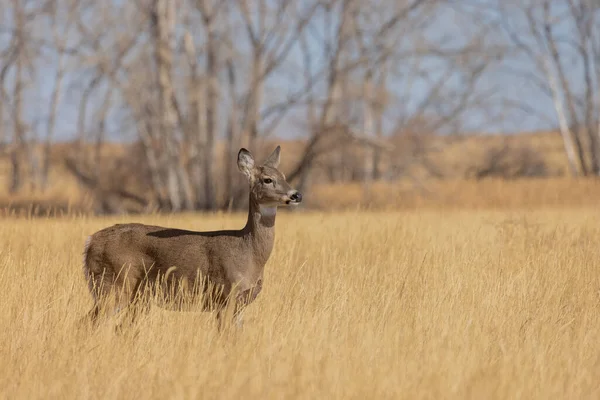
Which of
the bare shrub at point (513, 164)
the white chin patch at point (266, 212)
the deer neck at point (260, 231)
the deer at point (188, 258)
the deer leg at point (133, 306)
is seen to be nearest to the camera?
the deer leg at point (133, 306)

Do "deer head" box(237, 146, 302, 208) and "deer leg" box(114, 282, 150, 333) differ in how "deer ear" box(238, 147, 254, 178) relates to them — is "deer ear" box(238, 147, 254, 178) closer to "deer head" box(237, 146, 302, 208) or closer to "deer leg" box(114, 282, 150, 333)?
"deer head" box(237, 146, 302, 208)

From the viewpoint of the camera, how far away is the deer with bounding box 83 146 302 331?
5559 millimetres

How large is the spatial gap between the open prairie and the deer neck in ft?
1.30

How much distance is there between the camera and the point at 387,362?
4477 mm

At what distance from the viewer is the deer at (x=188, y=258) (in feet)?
18.2

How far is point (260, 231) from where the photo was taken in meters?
5.78

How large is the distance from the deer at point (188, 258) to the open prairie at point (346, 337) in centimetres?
22

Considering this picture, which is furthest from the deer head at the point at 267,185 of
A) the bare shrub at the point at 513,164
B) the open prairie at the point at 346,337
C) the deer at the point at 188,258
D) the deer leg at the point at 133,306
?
the bare shrub at the point at 513,164

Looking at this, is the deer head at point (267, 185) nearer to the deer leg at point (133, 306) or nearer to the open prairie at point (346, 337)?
the open prairie at point (346, 337)

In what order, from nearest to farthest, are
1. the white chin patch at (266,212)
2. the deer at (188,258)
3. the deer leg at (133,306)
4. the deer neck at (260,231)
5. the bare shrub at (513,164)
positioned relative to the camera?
the deer leg at (133,306) < the deer at (188,258) < the deer neck at (260,231) < the white chin patch at (266,212) < the bare shrub at (513,164)

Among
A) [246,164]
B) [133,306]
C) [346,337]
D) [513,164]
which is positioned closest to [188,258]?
[133,306]

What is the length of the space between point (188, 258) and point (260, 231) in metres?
0.52

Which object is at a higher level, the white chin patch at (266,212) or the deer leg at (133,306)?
the white chin patch at (266,212)

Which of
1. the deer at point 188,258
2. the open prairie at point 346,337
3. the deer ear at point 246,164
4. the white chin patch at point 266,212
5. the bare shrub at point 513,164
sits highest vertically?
the bare shrub at point 513,164
